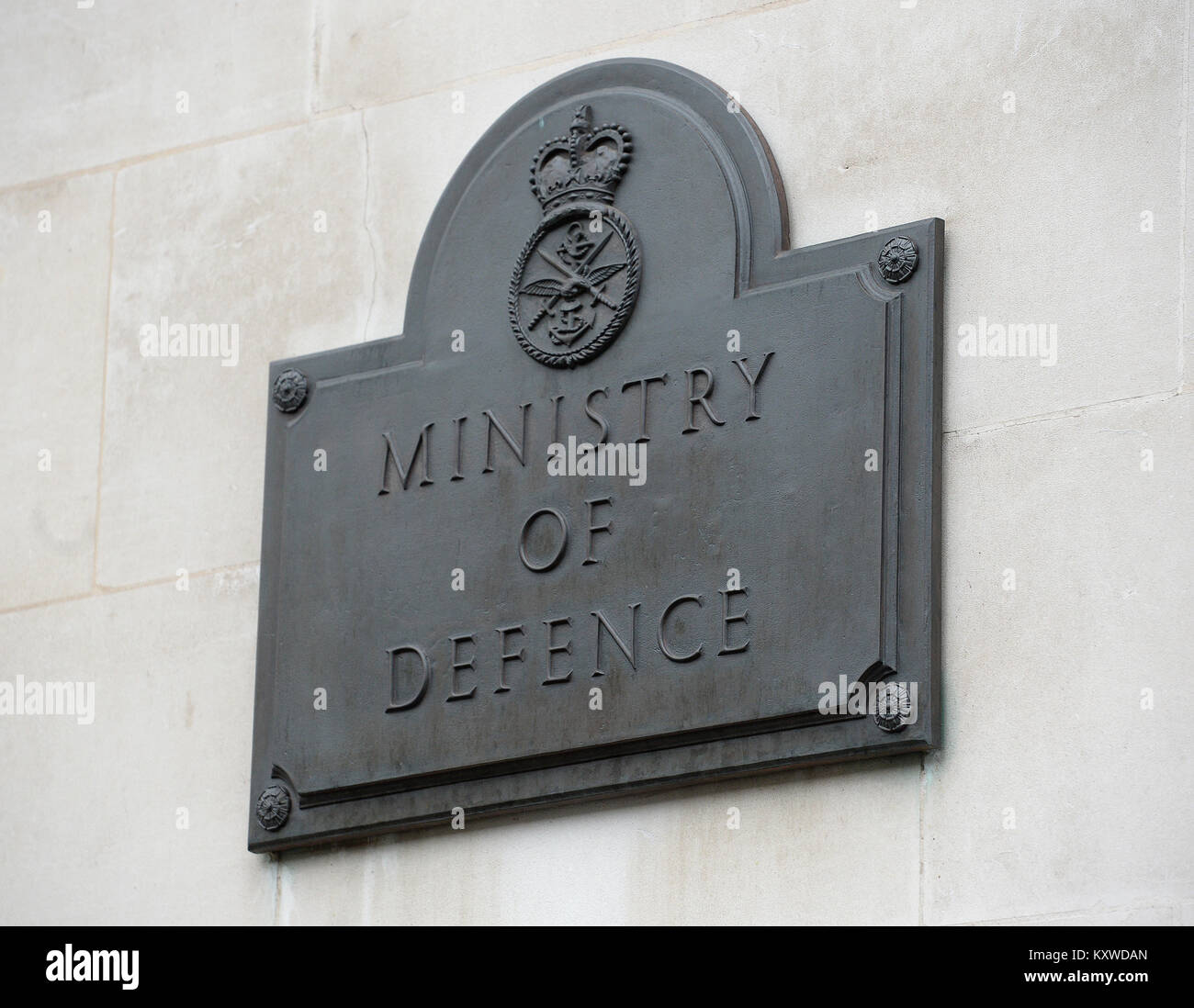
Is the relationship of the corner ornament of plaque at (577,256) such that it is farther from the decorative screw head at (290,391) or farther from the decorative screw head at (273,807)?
the decorative screw head at (273,807)

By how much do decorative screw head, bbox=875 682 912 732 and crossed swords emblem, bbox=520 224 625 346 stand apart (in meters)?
1.58

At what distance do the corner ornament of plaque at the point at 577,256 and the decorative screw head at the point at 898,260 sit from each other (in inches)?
32.9

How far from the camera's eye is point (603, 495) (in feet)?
25.8

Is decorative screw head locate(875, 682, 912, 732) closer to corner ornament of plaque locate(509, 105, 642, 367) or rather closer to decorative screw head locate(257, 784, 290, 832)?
corner ornament of plaque locate(509, 105, 642, 367)

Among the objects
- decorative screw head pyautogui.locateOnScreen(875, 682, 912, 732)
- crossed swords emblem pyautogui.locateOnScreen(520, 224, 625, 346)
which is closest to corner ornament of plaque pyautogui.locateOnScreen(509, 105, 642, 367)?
crossed swords emblem pyautogui.locateOnScreen(520, 224, 625, 346)

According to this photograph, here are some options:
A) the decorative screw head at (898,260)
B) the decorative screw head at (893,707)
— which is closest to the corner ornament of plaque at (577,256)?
the decorative screw head at (898,260)

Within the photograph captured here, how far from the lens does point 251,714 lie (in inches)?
335

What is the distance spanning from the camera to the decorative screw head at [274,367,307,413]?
340 inches

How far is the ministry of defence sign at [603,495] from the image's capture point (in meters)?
A: 7.34

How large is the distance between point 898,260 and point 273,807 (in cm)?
262
